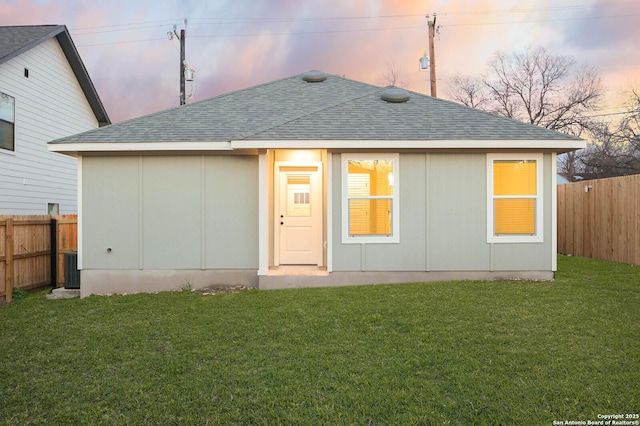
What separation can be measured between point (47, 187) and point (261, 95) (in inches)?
267

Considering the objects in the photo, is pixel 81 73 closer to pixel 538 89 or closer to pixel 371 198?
pixel 371 198

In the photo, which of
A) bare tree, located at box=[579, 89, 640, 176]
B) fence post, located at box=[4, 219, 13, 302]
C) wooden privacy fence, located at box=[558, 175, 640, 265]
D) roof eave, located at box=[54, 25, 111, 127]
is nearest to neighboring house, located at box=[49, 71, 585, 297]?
fence post, located at box=[4, 219, 13, 302]

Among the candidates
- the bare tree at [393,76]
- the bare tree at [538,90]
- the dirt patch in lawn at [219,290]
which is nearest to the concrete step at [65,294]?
the dirt patch in lawn at [219,290]

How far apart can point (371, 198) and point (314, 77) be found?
14.2 feet

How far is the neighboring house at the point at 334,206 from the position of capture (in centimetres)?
707

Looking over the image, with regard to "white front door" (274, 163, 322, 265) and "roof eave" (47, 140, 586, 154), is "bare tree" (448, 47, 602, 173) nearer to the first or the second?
"roof eave" (47, 140, 586, 154)

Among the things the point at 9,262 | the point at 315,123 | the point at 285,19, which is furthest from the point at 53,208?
the point at 285,19

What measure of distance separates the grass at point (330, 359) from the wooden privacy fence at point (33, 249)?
1.46m

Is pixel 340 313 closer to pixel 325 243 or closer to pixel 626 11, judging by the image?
pixel 325 243

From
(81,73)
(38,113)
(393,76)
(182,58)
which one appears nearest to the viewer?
(38,113)

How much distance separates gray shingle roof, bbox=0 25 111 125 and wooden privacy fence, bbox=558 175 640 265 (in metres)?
14.5

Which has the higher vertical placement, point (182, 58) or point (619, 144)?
point (182, 58)

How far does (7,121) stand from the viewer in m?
9.87

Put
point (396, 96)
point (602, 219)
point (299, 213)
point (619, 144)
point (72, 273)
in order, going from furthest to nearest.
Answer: point (619, 144) < point (602, 219) < point (396, 96) < point (299, 213) < point (72, 273)
